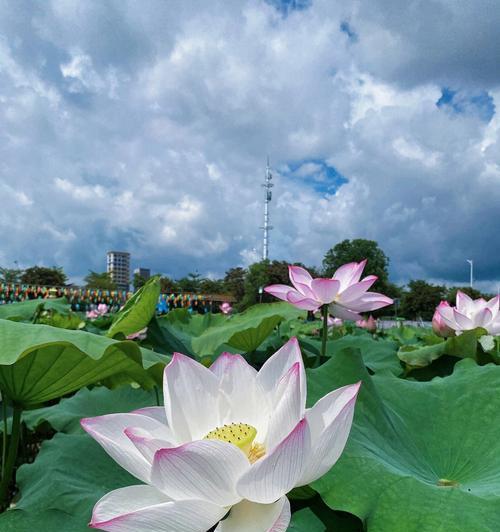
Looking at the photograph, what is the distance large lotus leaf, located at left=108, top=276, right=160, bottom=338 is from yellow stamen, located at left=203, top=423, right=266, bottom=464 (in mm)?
1006

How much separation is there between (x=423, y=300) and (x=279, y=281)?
26.9 ft

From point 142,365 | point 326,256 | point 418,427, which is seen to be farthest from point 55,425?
point 326,256

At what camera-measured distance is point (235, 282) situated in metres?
44.8

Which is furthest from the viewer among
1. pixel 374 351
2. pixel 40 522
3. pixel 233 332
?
pixel 374 351

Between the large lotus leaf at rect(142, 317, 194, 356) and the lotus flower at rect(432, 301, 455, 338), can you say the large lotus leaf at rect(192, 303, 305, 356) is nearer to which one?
the large lotus leaf at rect(142, 317, 194, 356)

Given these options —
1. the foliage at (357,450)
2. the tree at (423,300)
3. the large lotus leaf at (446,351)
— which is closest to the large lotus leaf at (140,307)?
the foliage at (357,450)

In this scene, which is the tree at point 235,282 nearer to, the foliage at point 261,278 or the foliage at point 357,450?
the foliage at point 261,278

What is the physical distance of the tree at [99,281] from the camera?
147 ft

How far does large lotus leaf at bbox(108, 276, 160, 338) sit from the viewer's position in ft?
5.14

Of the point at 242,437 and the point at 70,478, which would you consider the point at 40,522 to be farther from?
the point at 242,437

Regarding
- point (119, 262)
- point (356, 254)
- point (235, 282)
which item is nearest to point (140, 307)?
point (356, 254)

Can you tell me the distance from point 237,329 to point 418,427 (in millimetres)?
822

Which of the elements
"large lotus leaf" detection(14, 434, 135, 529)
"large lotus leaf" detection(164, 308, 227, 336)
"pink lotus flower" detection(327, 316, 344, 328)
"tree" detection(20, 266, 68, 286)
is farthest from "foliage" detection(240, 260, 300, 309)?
"large lotus leaf" detection(14, 434, 135, 529)

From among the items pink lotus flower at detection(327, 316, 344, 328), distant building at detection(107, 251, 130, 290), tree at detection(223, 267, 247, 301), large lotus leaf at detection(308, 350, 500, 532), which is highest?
distant building at detection(107, 251, 130, 290)
